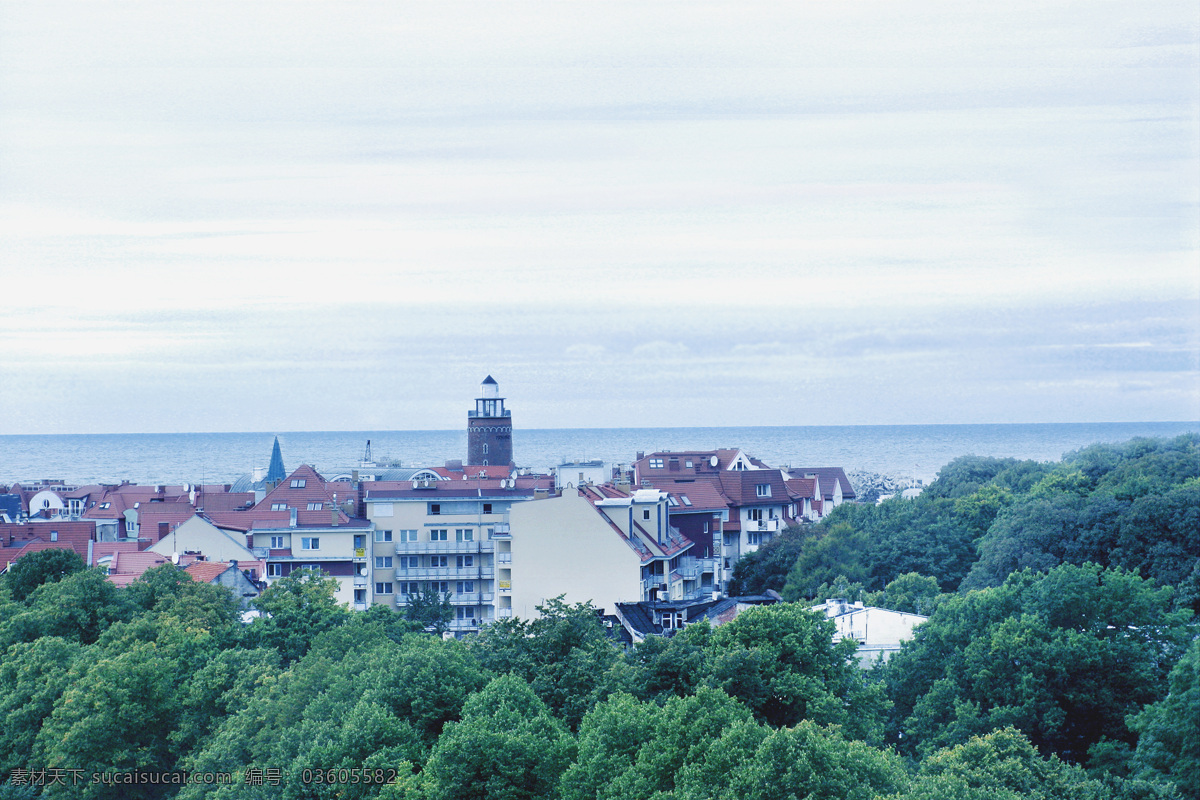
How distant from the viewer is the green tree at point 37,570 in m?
44.7

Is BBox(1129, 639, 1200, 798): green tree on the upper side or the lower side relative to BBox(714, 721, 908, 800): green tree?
lower

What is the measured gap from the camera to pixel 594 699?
26.4m

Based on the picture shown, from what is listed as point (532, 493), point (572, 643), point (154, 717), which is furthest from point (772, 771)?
point (532, 493)

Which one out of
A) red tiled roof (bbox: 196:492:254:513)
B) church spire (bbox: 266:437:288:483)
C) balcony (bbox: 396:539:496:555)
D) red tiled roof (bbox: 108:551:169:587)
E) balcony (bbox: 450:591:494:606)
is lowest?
balcony (bbox: 450:591:494:606)

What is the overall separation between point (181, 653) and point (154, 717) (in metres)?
2.54

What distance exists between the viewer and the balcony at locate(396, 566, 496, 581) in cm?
6259

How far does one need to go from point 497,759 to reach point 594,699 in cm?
427

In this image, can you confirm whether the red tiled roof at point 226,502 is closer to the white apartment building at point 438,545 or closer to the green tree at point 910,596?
the white apartment building at point 438,545

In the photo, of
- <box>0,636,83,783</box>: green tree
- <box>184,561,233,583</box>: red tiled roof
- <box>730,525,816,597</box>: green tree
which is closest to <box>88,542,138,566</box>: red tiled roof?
<box>184,561,233,583</box>: red tiled roof

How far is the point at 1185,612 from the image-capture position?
33.5 meters

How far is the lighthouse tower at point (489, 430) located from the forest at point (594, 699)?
5952 cm

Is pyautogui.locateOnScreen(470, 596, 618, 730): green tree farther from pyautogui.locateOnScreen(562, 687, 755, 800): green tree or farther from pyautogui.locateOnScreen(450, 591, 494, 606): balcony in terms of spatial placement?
pyautogui.locateOnScreen(450, 591, 494, 606): balcony

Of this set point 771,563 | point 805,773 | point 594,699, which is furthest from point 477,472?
point 805,773

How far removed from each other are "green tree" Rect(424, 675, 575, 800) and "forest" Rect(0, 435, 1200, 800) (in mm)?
43
